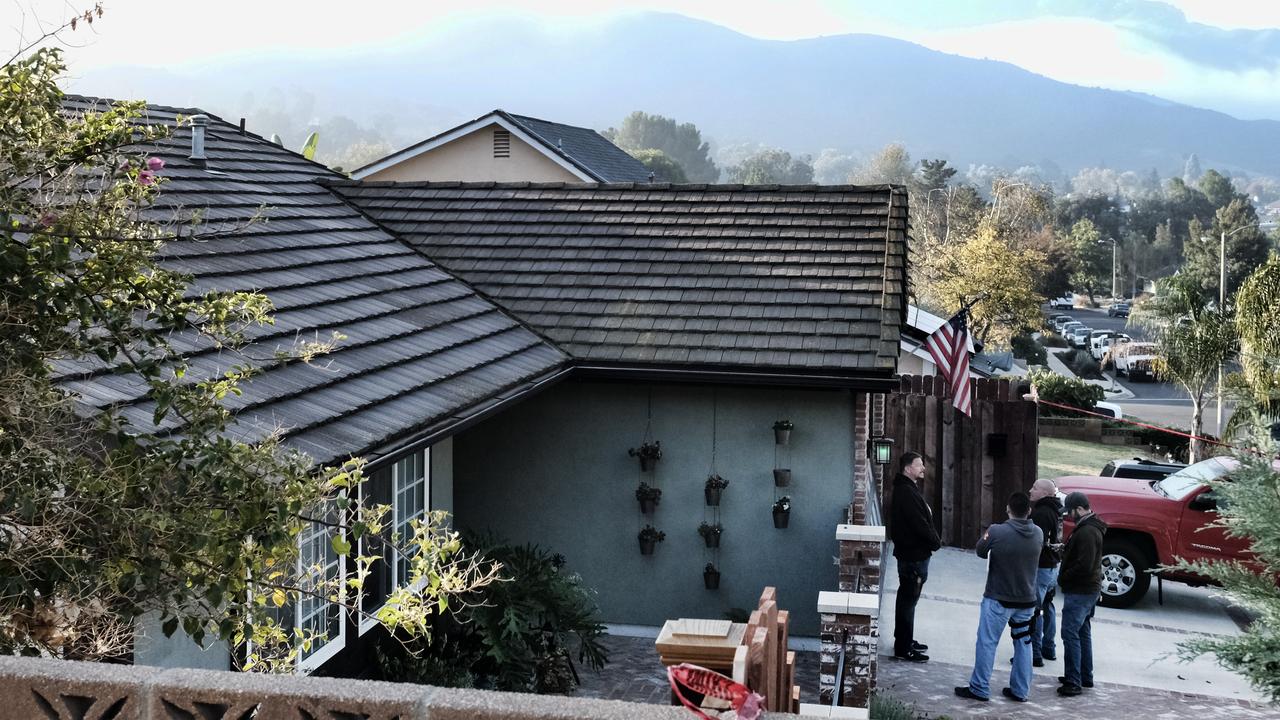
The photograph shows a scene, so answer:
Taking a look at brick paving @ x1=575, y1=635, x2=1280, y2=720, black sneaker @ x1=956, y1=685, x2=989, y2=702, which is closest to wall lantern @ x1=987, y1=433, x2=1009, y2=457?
brick paving @ x1=575, y1=635, x2=1280, y2=720

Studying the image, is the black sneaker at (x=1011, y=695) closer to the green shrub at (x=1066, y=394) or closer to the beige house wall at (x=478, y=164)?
the beige house wall at (x=478, y=164)

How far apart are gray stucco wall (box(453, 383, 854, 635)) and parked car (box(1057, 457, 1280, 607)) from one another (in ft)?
11.6

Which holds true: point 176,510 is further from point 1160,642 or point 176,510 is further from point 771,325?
point 1160,642

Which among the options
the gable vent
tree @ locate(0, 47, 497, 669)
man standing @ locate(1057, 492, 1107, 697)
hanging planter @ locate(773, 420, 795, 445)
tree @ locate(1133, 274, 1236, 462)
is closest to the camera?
tree @ locate(0, 47, 497, 669)

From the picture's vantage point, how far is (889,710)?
885 cm

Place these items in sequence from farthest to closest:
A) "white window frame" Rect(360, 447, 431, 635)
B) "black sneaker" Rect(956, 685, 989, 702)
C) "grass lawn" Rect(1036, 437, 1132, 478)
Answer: "grass lawn" Rect(1036, 437, 1132, 478), "black sneaker" Rect(956, 685, 989, 702), "white window frame" Rect(360, 447, 431, 635)

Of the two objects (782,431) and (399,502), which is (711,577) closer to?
(782,431)

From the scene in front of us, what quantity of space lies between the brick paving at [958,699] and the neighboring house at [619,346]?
1172mm

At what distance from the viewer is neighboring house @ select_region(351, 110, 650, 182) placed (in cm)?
3081

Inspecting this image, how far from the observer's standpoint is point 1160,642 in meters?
11.9

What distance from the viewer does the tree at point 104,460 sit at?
15.6 feet

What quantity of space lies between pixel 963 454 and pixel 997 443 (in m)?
0.44

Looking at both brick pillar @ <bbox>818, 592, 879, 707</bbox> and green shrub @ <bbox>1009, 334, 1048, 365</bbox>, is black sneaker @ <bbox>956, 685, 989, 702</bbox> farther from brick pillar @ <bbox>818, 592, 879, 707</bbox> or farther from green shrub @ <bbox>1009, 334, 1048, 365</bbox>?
green shrub @ <bbox>1009, 334, 1048, 365</bbox>

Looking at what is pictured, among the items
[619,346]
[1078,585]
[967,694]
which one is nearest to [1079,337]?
[619,346]
